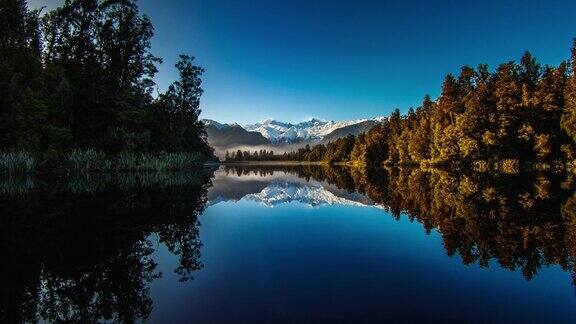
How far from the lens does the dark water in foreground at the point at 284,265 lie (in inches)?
237

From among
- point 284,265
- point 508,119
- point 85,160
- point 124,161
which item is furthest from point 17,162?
point 508,119

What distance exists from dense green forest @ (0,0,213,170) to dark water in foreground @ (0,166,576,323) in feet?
87.4

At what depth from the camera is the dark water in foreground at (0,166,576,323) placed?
19.8 feet

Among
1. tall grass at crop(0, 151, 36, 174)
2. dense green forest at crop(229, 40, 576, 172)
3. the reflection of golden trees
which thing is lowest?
the reflection of golden trees

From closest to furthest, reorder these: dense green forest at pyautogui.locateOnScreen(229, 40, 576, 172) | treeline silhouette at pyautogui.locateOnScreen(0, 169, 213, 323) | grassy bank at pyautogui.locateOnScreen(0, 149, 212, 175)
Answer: treeline silhouette at pyautogui.locateOnScreen(0, 169, 213, 323)
grassy bank at pyautogui.locateOnScreen(0, 149, 212, 175)
dense green forest at pyautogui.locateOnScreen(229, 40, 576, 172)

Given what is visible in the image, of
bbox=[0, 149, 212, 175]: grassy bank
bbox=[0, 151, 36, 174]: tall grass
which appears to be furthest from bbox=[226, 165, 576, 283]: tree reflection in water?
bbox=[0, 149, 212, 175]: grassy bank

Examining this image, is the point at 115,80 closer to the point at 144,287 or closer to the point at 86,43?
the point at 86,43

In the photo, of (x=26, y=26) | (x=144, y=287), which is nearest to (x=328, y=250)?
(x=144, y=287)

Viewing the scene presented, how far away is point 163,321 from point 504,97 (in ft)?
198

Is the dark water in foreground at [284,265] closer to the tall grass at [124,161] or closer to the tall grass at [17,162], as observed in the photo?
the tall grass at [17,162]

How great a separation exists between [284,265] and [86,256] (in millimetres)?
4467

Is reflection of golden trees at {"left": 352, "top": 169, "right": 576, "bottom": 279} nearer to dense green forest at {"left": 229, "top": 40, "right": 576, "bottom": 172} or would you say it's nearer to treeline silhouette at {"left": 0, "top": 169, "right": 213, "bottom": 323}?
treeline silhouette at {"left": 0, "top": 169, "right": 213, "bottom": 323}

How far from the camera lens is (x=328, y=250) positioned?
10383 millimetres

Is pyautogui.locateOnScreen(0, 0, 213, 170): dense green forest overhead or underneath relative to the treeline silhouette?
overhead
